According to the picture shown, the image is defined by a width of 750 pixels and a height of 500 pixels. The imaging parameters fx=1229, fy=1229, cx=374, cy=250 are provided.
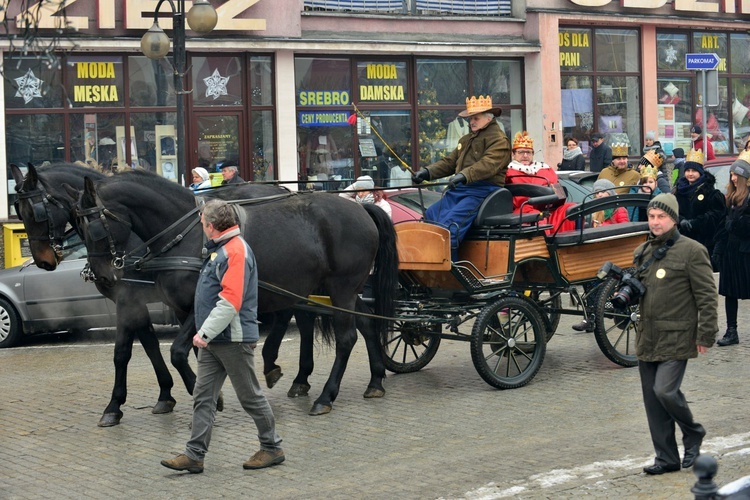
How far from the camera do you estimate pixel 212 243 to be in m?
7.96

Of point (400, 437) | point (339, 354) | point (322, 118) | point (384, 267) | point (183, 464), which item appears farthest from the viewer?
point (322, 118)

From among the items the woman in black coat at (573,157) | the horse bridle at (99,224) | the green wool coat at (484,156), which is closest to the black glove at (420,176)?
the green wool coat at (484,156)

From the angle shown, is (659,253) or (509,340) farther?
(509,340)

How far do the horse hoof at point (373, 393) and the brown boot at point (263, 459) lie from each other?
7.58 ft

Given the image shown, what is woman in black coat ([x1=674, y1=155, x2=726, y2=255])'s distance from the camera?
13.2 meters

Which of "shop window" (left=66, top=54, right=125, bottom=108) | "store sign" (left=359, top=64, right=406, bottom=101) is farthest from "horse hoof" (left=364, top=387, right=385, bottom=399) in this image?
"store sign" (left=359, top=64, right=406, bottom=101)

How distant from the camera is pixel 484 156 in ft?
35.4

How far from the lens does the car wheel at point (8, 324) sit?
14.1m

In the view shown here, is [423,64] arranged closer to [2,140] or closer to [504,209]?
[2,140]

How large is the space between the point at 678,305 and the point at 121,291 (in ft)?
14.8

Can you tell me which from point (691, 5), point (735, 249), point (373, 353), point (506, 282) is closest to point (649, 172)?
point (735, 249)

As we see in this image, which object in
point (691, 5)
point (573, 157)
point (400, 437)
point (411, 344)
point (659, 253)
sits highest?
point (691, 5)

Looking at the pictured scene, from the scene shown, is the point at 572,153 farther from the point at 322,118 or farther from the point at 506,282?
the point at 506,282

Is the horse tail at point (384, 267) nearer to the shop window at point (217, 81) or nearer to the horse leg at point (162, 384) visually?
the horse leg at point (162, 384)
